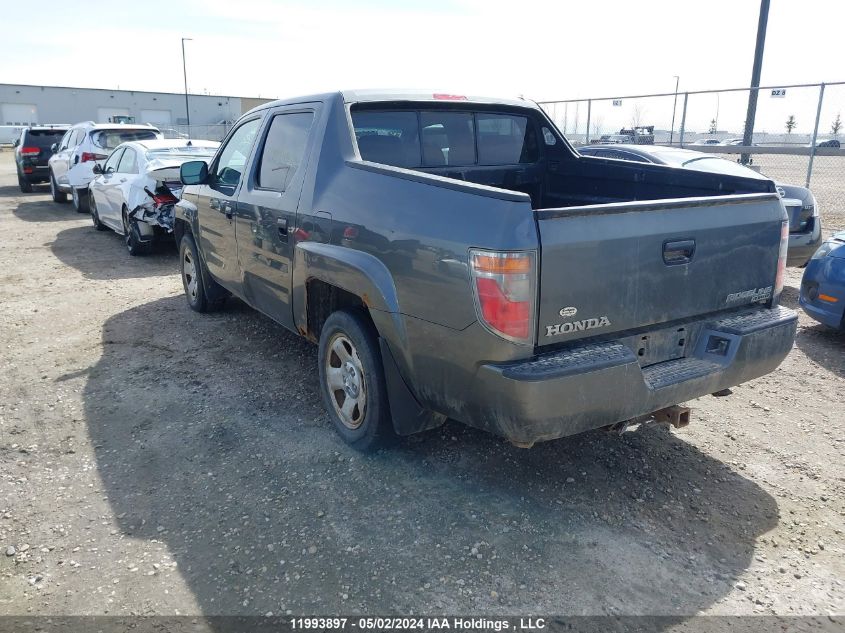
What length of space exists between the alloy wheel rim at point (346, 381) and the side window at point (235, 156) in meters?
1.86

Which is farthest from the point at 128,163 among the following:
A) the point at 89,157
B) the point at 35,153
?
the point at 35,153

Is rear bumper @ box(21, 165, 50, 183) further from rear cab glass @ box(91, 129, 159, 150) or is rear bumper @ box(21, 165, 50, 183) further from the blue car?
the blue car

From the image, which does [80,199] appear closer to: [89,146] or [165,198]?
[89,146]

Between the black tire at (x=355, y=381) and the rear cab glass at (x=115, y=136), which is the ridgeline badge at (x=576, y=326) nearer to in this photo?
the black tire at (x=355, y=381)

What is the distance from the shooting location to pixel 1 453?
4.00m

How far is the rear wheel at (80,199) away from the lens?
14555mm

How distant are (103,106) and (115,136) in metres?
59.7

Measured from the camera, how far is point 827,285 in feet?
18.6

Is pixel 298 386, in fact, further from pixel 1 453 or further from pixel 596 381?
pixel 596 381

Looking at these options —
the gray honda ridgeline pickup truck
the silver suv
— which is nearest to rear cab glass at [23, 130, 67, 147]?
the silver suv

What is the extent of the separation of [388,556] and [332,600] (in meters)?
0.36

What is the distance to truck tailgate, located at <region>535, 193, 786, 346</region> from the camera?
9.29 ft

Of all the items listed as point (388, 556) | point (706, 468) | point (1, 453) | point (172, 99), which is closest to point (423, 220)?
point (388, 556)

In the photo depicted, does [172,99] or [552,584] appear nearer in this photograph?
[552,584]
